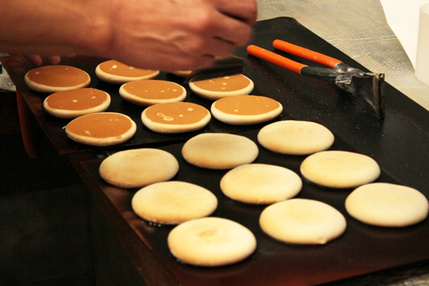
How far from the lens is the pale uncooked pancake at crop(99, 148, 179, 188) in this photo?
1263 mm

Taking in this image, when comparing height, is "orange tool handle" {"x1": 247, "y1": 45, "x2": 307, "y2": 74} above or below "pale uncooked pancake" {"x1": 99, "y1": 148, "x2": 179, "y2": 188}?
above

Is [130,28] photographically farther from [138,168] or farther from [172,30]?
[138,168]

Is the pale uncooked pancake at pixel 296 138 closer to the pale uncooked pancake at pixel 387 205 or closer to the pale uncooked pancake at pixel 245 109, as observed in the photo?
the pale uncooked pancake at pixel 245 109

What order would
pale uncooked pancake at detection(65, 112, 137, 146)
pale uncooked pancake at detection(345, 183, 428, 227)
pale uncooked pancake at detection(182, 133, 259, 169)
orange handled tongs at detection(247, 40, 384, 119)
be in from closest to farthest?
pale uncooked pancake at detection(345, 183, 428, 227) → pale uncooked pancake at detection(182, 133, 259, 169) → pale uncooked pancake at detection(65, 112, 137, 146) → orange handled tongs at detection(247, 40, 384, 119)

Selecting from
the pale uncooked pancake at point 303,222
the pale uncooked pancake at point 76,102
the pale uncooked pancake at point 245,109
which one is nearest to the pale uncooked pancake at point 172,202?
the pale uncooked pancake at point 303,222

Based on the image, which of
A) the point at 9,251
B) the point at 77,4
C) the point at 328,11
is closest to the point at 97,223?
the point at 77,4

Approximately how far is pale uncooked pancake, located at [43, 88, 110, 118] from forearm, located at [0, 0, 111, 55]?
544 mm

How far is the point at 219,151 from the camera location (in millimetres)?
1396

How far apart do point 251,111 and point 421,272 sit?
2.55ft

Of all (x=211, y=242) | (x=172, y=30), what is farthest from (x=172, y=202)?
(x=172, y=30)

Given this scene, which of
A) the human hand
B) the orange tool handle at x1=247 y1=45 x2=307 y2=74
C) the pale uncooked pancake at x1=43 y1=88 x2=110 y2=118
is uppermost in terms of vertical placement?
the human hand

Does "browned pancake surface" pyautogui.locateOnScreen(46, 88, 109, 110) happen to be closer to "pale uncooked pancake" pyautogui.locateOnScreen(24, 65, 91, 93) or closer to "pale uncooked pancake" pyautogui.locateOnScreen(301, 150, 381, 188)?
"pale uncooked pancake" pyautogui.locateOnScreen(24, 65, 91, 93)

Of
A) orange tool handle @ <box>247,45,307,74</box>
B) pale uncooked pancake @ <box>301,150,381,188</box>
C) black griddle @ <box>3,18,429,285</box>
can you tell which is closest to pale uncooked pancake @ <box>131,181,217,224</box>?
black griddle @ <box>3,18,429,285</box>

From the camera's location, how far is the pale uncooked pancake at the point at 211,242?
39.0 inches
